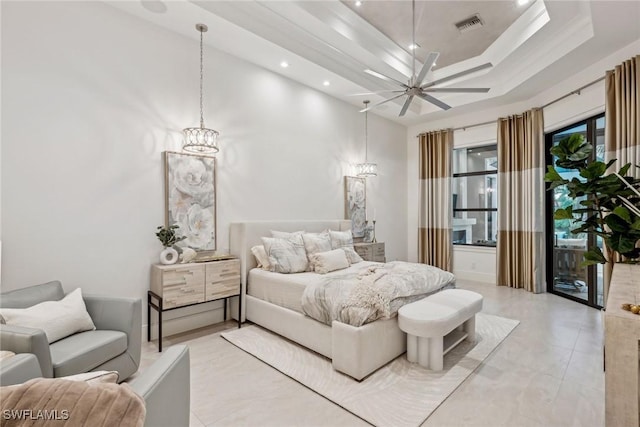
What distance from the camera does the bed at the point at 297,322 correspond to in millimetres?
2385

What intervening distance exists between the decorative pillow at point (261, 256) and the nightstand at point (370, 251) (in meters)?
1.83

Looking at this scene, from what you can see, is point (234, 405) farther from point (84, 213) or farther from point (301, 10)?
point (301, 10)

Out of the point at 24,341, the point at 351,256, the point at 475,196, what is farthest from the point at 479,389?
the point at 475,196

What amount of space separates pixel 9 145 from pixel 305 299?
2708 millimetres

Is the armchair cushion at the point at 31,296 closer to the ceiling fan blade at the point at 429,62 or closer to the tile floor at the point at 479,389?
the tile floor at the point at 479,389

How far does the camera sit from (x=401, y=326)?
257 cm

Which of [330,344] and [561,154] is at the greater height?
[561,154]

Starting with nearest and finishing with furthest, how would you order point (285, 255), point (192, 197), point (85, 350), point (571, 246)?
1. point (85, 350)
2. point (192, 197)
3. point (285, 255)
4. point (571, 246)

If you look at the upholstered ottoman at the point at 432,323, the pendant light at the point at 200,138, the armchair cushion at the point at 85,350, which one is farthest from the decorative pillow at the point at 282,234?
the armchair cushion at the point at 85,350

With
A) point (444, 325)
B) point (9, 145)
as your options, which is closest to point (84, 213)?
point (9, 145)

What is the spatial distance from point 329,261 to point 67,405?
3.04m

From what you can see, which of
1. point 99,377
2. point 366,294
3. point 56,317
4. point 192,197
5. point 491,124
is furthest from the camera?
point 491,124

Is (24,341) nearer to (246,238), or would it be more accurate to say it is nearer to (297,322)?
(297,322)

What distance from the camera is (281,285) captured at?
3252 mm
